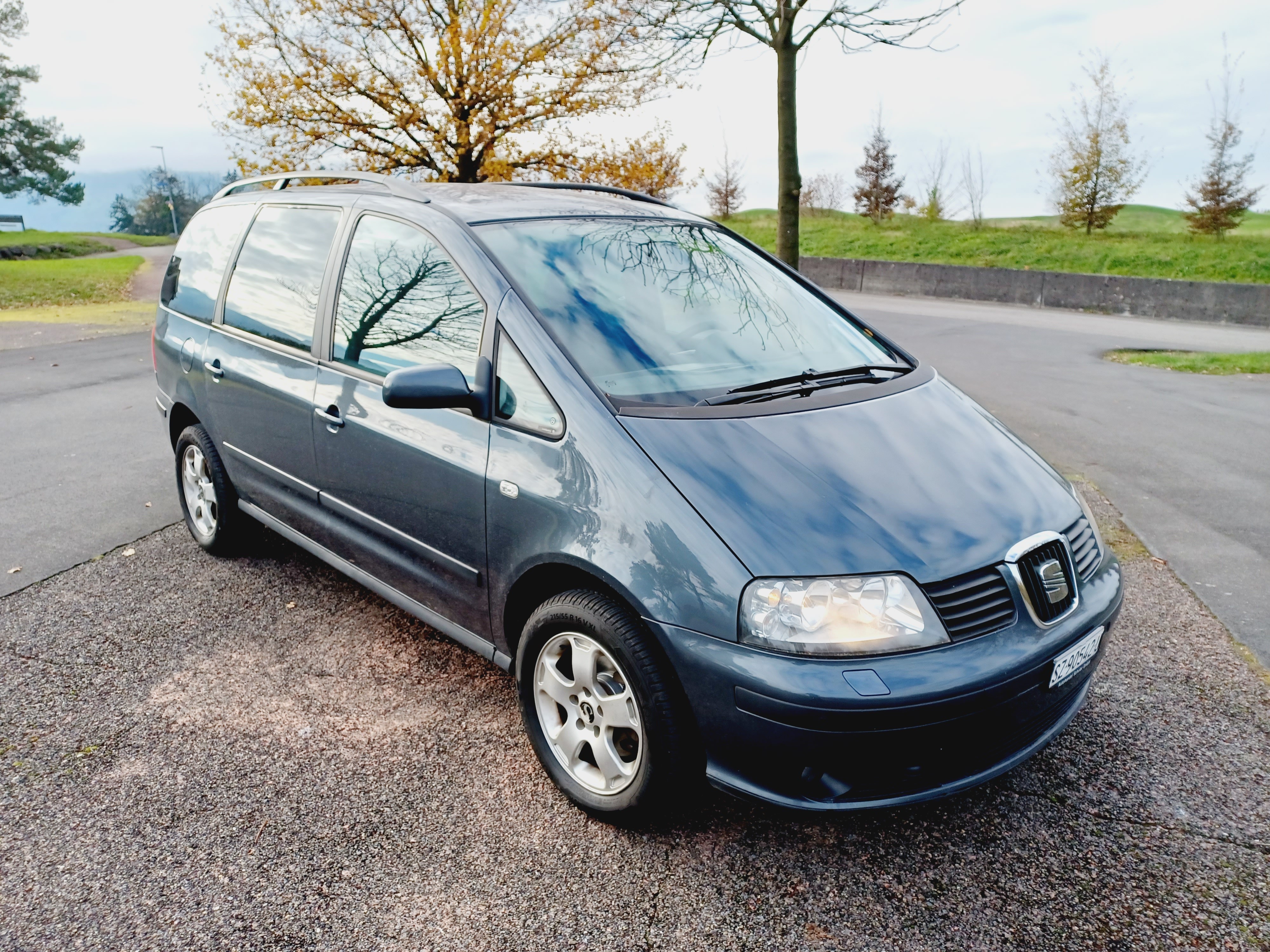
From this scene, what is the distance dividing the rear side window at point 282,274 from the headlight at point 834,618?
7.56 ft

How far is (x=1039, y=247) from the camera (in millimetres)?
24859

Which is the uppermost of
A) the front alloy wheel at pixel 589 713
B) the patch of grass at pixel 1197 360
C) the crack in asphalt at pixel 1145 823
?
the patch of grass at pixel 1197 360

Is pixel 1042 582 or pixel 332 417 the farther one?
pixel 332 417

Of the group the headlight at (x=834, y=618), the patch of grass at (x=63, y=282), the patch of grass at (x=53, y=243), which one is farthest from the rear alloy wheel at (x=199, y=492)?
the patch of grass at (x=53, y=243)

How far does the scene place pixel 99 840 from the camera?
271 cm

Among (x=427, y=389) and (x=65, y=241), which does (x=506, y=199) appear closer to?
(x=427, y=389)

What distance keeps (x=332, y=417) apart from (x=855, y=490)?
6.62ft

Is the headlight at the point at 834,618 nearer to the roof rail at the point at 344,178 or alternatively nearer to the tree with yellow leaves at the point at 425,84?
the roof rail at the point at 344,178

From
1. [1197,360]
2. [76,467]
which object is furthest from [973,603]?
[1197,360]

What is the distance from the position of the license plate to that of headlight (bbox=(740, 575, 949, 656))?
418 mm

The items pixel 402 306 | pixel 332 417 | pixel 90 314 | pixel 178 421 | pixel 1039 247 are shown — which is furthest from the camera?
pixel 1039 247

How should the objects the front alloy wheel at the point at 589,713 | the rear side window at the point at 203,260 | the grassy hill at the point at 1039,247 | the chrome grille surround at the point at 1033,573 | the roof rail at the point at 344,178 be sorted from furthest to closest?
1. the grassy hill at the point at 1039,247
2. the rear side window at the point at 203,260
3. the roof rail at the point at 344,178
4. the front alloy wheel at the point at 589,713
5. the chrome grille surround at the point at 1033,573

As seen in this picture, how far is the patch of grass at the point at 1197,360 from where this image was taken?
11.3m

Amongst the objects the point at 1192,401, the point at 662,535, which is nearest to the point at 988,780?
the point at 662,535
